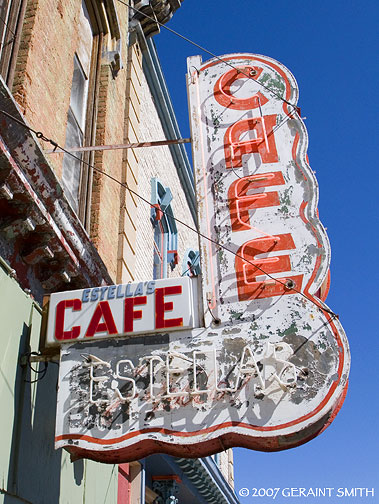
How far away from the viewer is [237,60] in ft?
24.6

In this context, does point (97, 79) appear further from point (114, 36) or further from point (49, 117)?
point (49, 117)

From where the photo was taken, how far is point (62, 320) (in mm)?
5707

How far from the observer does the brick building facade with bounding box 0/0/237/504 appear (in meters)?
5.66

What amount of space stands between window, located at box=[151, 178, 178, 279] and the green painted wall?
591cm

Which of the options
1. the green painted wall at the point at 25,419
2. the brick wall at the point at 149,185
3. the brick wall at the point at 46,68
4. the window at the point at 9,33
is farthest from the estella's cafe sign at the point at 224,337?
the brick wall at the point at 149,185

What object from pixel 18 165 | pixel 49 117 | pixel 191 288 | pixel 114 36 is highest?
pixel 114 36

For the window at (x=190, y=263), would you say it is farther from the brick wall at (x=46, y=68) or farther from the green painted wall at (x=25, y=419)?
the green painted wall at (x=25, y=419)

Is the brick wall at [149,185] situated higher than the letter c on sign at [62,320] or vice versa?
the brick wall at [149,185]

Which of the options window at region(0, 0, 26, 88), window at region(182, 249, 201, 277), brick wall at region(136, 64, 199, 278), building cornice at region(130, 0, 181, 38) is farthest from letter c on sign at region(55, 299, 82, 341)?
window at region(182, 249, 201, 277)

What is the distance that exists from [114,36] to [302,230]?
6.18m

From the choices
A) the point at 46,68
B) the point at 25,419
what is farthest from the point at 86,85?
the point at 25,419

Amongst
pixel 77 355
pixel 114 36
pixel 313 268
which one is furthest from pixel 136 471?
pixel 114 36

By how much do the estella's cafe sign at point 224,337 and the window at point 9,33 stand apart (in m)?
2.32

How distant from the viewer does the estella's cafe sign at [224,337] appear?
4.98 m
